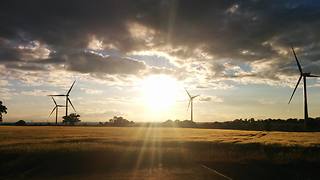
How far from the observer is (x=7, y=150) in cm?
4366

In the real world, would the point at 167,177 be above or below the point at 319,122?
below

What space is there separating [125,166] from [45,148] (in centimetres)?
1066

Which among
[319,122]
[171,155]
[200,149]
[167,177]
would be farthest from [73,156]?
[319,122]

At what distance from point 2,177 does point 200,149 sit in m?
29.4

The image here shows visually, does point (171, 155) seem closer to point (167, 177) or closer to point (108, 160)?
point (108, 160)

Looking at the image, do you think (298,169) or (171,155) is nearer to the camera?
(298,169)

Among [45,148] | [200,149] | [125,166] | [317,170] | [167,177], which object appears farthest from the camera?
[200,149]

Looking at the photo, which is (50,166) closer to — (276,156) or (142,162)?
(142,162)

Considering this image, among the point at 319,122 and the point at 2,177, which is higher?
the point at 319,122

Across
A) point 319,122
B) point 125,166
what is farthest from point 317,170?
point 319,122

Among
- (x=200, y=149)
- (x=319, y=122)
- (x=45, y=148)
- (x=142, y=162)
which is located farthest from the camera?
A: (x=319, y=122)

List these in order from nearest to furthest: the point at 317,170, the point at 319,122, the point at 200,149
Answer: the point at 317,170, the point at 200,149, the point at 319,122

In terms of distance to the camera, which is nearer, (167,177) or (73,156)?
(167,177)

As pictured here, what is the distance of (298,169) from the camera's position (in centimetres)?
3700
